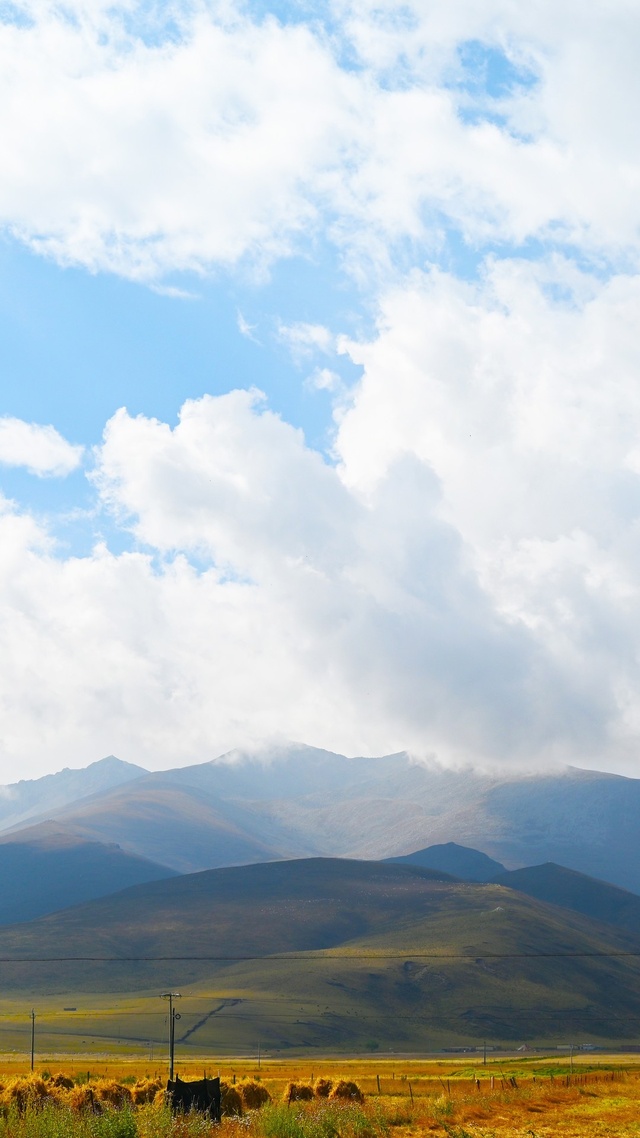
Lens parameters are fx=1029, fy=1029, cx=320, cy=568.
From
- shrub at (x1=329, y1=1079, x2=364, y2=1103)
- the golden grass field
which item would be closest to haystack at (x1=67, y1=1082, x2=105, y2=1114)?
the golden grass field

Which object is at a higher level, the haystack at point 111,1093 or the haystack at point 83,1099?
the haystack at point 83,1099

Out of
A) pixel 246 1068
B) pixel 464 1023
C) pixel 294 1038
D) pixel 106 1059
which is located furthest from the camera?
pixel 464 1023

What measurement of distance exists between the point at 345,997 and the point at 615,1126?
167616mm

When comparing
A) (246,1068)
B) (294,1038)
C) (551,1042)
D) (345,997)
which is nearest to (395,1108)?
(246,1068)

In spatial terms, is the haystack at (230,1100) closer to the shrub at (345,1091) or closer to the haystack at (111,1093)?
the haystack at (111,1093)

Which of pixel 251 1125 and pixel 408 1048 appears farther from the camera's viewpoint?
pixel 408 1048

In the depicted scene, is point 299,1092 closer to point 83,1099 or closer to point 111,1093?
point 111,1093

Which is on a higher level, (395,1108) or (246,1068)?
(395,1108)

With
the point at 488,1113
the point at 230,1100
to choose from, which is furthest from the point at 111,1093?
the point at 488,1113

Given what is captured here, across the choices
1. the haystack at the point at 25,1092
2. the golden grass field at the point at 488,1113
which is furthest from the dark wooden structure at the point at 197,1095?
the haystack at the point at 25,1092

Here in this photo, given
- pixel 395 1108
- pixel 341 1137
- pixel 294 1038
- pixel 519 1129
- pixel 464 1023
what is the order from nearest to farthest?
pixel 341 1137
pixel 519 1129
pixel 395 1108
pixel 294 1038
pixel 464 1023

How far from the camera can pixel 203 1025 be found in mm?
162625

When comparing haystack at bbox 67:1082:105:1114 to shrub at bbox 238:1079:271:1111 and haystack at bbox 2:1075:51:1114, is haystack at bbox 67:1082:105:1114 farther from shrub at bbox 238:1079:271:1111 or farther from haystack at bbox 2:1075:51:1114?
shrub at bbox 238:1079:271:1111

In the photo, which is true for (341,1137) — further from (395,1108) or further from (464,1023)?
(464,1023)
